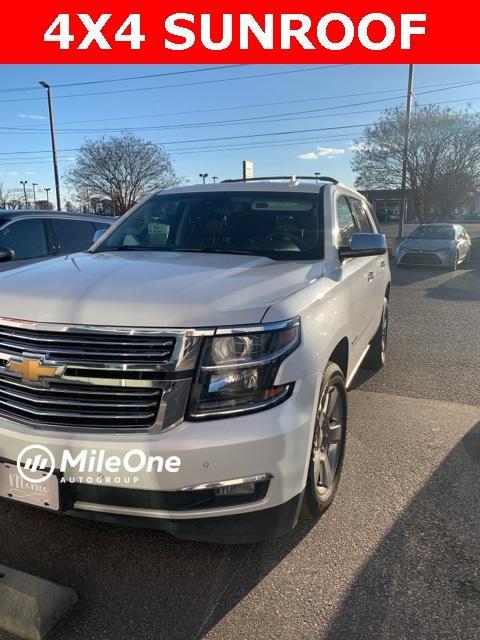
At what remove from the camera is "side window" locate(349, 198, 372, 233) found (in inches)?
187

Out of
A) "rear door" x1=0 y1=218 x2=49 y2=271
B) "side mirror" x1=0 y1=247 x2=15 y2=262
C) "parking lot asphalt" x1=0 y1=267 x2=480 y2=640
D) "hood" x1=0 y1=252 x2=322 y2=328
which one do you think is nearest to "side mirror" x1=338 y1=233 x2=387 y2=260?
"hood" x1=0 y1=252 x2=322 y2=328

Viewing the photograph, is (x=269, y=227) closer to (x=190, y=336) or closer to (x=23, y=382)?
(x=190, y=336)

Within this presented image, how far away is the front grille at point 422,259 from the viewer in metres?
16.1

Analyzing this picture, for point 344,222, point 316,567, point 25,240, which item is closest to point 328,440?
point 316,567

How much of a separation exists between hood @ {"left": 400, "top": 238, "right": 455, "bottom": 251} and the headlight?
15320mm

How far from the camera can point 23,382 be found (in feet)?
7.56

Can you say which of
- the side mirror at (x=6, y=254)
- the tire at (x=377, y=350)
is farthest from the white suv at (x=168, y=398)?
the side mirror at (x=6, y=254)

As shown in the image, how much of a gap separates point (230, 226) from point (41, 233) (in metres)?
4.21

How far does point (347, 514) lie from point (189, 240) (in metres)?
2.10

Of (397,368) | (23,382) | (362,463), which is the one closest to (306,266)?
(362,463)

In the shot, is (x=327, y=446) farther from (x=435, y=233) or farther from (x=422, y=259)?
(x=435, y=233)

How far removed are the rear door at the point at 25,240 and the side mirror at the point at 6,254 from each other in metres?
0.07

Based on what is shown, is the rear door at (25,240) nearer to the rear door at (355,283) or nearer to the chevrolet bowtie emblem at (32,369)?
the rear door at (355,283)

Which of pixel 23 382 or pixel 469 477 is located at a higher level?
pixel 23 382
